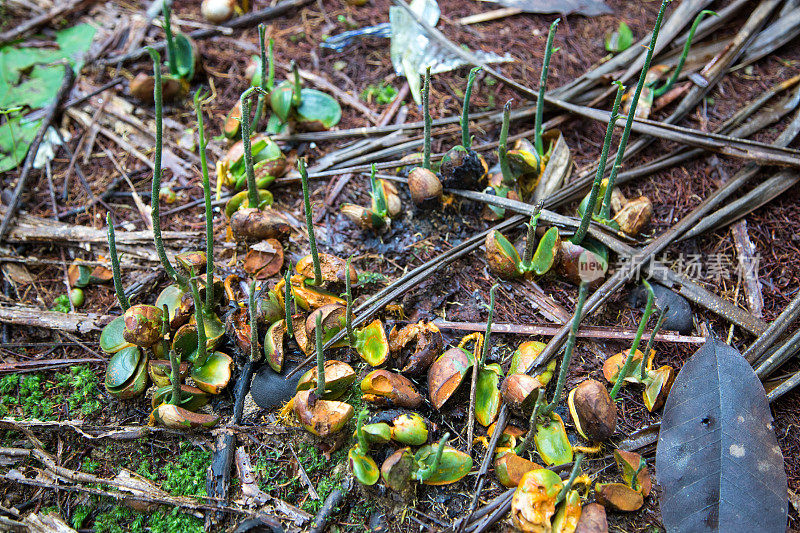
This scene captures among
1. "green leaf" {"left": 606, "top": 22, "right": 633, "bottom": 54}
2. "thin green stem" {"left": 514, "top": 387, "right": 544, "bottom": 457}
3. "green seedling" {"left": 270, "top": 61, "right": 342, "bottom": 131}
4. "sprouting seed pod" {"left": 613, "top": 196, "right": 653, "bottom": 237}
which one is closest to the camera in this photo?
"thin green stem" {"left": 514, "top": 387, "right": 544, "bottom": 457}

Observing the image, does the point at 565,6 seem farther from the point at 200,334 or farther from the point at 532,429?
the point at 200,334

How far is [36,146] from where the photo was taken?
115 inches

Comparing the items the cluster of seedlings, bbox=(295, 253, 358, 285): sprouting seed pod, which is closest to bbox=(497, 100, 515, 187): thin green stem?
the cluster of seedlings

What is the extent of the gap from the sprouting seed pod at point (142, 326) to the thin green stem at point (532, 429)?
1360mm

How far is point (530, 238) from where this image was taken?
2.13m

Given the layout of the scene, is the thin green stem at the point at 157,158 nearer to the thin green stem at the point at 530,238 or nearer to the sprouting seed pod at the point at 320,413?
the sprouting seed pod at the point at 320,413

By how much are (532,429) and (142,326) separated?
55.7 inches

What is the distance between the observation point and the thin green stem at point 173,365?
1.77 m

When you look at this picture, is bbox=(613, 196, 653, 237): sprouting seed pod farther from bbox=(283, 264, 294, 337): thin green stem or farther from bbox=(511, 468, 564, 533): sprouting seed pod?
bbox=(283, 264, 294, 337): thin green stem

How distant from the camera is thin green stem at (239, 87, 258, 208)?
200cm

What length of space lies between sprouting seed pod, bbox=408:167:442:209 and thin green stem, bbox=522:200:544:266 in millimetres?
450

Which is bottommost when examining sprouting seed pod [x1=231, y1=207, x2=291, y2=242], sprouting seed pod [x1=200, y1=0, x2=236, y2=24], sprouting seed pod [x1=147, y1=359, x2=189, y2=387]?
sprouting seed pod [x1=147, y1=359, x2=189, y2=387]

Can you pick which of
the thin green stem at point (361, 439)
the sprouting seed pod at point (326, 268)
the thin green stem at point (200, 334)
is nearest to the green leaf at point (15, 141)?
the thin green stem at point (200, 334)

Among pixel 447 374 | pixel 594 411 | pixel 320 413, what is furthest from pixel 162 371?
pixel 594 411
